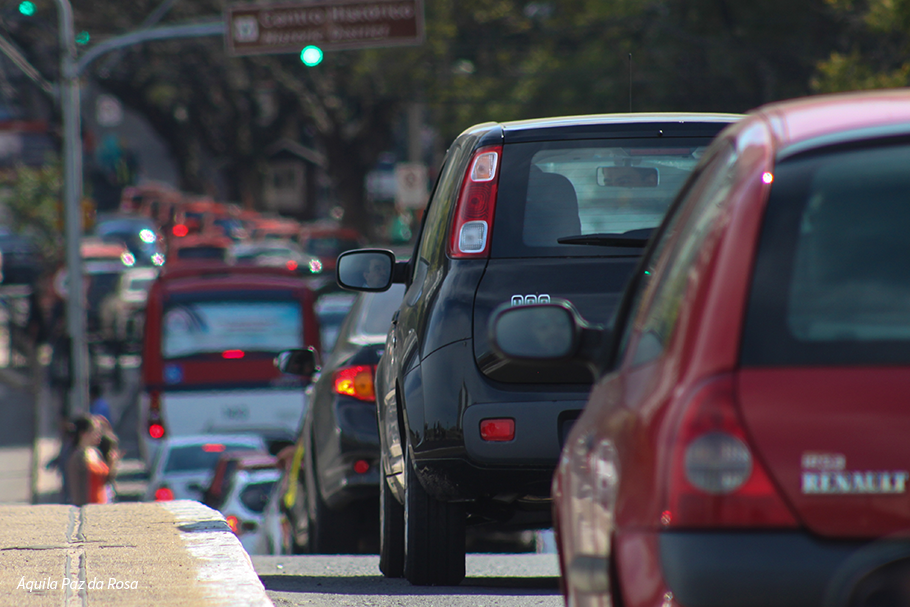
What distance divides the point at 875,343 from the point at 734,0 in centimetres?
2992

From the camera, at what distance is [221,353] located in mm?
21953

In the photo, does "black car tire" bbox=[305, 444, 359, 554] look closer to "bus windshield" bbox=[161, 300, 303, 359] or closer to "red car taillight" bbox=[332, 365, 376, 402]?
"red car taillight" bbox=[332, 365, 376, 402]

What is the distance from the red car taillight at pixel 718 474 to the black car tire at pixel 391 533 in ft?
13.3

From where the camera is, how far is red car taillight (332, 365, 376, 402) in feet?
27.1

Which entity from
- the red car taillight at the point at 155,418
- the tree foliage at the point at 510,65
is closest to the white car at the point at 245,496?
the red car taillight at the point at 155,418

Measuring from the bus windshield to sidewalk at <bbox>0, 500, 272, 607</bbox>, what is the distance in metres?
14.8

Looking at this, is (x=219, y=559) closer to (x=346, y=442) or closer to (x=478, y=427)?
(x=478, y=427)

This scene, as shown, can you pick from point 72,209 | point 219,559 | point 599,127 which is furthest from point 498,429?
point 72,209

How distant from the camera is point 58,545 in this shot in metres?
5.97

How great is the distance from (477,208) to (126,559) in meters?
1.80

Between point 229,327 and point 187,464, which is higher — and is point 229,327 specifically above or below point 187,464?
above

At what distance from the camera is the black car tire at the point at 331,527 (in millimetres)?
8820

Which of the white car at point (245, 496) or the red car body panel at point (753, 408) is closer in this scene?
the red car body panel at point (753, 408)

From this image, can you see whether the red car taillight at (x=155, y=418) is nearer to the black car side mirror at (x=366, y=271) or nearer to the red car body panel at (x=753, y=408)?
the black car side mirror at (x=366, y=271)
